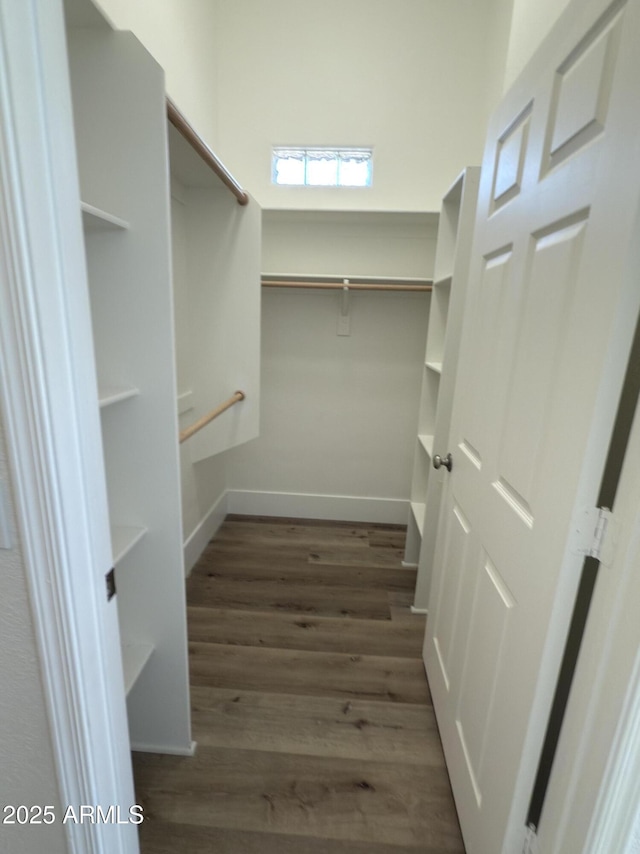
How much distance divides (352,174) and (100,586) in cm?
259

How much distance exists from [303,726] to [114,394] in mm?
1381

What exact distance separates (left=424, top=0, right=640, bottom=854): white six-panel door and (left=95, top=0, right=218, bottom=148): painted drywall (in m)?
1.37

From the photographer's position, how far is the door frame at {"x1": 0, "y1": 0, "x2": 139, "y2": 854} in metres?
0.52

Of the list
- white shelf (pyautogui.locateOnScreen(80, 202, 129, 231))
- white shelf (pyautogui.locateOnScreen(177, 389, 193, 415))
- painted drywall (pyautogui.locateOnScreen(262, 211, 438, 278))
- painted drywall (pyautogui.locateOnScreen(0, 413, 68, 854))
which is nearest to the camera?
painted drywall (pyautogui.locateOnScreen(0, 413, 68, 854))

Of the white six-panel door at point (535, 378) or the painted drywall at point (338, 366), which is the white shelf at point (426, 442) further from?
the white six-panel door at point (535, 378)

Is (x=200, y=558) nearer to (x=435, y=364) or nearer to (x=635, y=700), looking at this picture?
(x=435, y=364)

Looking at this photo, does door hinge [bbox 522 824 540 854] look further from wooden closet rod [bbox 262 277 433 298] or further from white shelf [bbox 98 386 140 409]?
wooden closet rod [bbox 262 277 433 298]

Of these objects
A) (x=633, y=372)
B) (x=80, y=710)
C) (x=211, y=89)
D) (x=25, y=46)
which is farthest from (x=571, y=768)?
(x=211, y=89)

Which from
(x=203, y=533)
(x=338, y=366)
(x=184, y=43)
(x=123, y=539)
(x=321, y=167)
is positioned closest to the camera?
(x=123, y=539)

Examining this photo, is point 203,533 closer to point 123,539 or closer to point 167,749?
point 167,749

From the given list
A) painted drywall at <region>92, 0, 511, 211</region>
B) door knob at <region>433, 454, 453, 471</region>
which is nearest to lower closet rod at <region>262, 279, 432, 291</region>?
painted drywall at <region>92, 0, 511, 211</region>

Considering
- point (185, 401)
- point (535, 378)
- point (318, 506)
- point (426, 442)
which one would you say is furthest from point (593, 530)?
point (318, 506)

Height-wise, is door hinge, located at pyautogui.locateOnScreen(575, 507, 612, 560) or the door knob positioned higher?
door hinge, located at pyautogui.locateOnScreen(575, 507, 612, 560)

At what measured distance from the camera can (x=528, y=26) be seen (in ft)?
4.70
